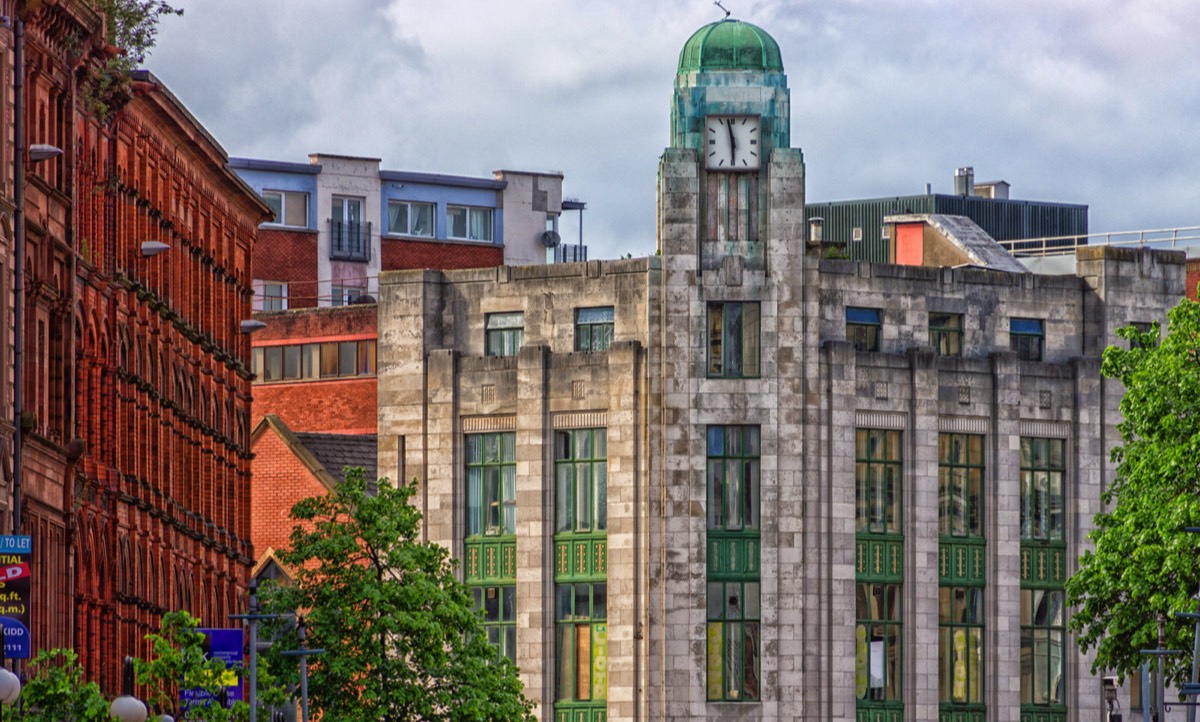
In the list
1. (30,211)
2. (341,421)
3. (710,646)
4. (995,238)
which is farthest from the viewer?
(995,238)

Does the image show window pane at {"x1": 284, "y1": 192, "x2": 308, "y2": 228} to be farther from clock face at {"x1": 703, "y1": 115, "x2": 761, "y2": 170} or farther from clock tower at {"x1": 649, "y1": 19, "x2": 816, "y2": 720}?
clock face at {"x1": 703, "y1": 115, "x2": 761, "y2": 170}

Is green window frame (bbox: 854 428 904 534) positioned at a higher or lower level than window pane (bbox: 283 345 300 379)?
lower

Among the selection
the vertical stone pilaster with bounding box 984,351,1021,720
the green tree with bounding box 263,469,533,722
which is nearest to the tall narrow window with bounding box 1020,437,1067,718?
the vertical stone pilaster with bounding box 984,351,1021,720

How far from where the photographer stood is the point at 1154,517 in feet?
263

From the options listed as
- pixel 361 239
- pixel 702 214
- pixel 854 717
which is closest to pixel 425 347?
pixel 702 214

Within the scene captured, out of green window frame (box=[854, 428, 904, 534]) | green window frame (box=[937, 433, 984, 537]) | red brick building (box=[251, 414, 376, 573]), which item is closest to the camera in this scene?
green window frame (box=[854, 428, 904, 534])

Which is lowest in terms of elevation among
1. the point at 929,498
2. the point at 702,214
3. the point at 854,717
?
the point at 854,717

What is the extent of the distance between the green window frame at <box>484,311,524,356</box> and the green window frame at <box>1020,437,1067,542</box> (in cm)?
1604

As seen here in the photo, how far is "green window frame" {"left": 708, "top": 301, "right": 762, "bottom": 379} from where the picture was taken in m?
105

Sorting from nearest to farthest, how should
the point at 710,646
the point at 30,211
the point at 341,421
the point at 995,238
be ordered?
the point at 30,211 → the point at 710,646 → the point at 341,421 → the point at 995,238

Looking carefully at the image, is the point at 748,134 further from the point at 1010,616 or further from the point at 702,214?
the point at 1010,616

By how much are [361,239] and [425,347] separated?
38.7 meters

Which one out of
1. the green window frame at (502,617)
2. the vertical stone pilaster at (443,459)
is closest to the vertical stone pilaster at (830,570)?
the green window frame at (502,617)

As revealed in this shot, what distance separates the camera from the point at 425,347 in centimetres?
10950
